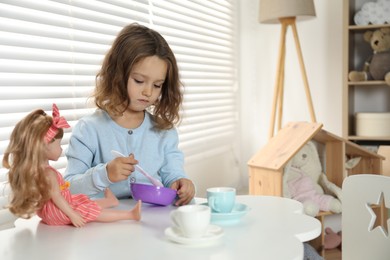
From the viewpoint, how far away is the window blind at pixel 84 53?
150 cm

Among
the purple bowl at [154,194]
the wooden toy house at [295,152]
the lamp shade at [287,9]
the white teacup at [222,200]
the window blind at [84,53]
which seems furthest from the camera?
the lamp shade at [287,9]

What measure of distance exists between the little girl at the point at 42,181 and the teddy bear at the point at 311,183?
52.4 inches

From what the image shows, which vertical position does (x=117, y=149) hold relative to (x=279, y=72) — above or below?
below

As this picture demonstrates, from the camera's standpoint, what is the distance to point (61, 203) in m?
1.04

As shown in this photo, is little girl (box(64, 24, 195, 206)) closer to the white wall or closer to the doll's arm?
the doll's arm

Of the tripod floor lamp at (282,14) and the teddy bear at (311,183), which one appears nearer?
the teddy bear at (311,183)

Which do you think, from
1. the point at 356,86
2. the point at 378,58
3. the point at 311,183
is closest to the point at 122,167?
the point at 311,183

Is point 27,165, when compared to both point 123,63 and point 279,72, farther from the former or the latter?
point 279,72

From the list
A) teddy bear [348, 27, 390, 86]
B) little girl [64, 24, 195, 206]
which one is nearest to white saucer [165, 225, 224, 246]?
little girl [64, 24, 195, 206]

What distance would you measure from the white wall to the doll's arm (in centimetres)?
232

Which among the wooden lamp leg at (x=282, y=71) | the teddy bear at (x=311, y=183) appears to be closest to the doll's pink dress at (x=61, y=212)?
the teddy bear at (x=311, y=183)

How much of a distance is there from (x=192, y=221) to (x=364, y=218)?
50cm

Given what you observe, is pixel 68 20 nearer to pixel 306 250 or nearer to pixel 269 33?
pixel 306 250

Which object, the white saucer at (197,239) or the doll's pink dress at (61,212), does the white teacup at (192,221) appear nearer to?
the white saucer at (197,239)
